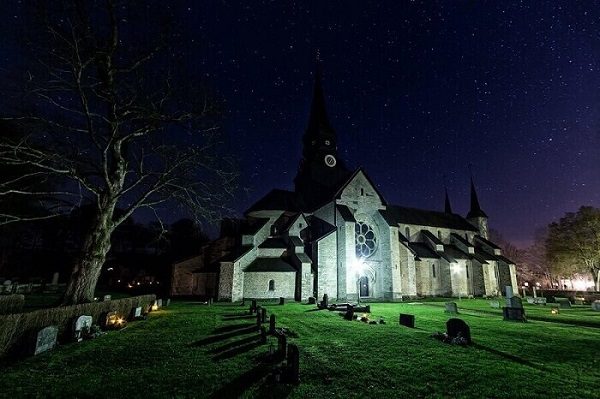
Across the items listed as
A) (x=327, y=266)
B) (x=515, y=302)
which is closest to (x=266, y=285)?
(x=327, y=266)

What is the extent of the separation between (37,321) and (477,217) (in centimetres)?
5311

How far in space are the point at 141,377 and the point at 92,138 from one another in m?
11.7

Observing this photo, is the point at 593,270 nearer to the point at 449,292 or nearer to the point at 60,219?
the point at 449,292

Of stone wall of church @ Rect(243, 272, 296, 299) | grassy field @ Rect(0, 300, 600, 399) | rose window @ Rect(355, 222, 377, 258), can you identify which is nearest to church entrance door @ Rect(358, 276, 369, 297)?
rose window @ Rect(355, 222, 377, 258)

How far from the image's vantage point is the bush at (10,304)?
46.8 feet

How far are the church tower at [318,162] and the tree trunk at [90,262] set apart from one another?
73.0 ft

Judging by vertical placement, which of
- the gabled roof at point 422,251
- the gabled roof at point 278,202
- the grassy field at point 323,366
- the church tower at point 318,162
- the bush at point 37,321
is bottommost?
the grassy field at point 323,366

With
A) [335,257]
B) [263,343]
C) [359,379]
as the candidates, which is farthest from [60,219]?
[359,379]

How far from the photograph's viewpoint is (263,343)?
9883mm

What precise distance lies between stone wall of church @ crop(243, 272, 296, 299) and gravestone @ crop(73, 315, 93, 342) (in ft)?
52.4

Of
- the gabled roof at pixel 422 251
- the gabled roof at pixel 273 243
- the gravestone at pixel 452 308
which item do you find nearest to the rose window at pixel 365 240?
the gabled roof at pixel 422 251

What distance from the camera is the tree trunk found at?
1280 cm

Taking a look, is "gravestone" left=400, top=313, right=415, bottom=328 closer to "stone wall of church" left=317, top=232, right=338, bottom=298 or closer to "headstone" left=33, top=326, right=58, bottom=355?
"stone wall of church" left=317, top=232, right=338, bottom=298

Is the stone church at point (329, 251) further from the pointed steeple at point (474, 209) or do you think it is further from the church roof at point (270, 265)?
the pointed steeple at point (474, 209)
